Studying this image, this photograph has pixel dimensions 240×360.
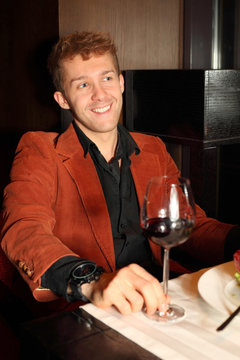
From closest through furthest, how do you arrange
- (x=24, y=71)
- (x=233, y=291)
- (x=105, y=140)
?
(x=233, y=291), (x=105, y=140), (x=24, y=71)

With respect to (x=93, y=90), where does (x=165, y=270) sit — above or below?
below

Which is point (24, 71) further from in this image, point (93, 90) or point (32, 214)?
point (32, 214)

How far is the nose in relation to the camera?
1.69 meters

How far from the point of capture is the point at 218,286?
3.29 ft

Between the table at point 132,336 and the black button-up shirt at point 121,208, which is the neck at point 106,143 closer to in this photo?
the black button-up shirt at point 121,208

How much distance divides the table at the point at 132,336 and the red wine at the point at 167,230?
0.15m

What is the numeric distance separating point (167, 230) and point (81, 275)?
0.27 meters

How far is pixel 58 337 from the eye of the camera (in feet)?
2.73

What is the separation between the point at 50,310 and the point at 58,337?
2.48 feet

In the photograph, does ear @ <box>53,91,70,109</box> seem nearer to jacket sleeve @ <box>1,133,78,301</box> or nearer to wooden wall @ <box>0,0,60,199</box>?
jacket sleeve @ <box>1,133,78,301</box>

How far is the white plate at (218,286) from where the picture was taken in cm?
91

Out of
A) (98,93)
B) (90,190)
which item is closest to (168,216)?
(90,190)

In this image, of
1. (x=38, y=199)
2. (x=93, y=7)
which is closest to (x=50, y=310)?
(x=38, y=199)

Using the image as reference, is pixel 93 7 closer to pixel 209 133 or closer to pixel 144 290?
pixel 209 133
